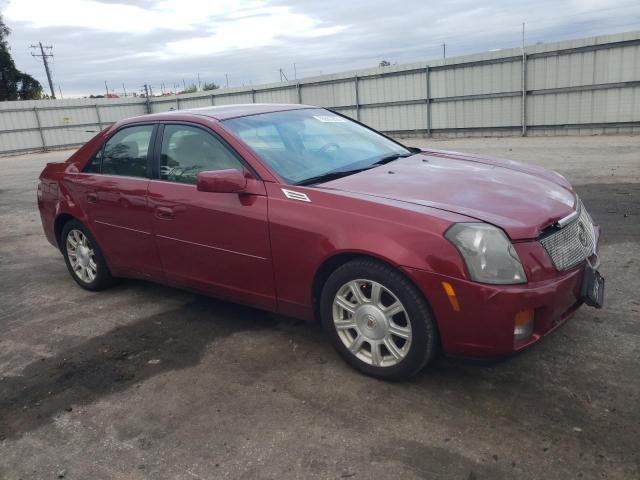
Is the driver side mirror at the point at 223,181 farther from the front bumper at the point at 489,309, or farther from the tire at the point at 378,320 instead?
the front bumper at the point at 489,309

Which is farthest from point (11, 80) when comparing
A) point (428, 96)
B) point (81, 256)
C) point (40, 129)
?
point (81, 256)

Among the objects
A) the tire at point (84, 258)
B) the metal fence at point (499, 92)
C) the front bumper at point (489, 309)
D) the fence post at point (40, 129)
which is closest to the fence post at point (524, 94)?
the metal fence at point (499, 92)

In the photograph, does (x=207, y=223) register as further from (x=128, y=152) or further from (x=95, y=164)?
(x=95, y=164)

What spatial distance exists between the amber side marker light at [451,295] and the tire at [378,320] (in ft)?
0.50

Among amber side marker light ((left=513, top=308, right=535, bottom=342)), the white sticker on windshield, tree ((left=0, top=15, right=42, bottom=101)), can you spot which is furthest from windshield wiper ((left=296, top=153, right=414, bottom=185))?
tree ((left=0, top=15, right=42, bottom=101))

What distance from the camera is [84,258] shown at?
16.4 ft

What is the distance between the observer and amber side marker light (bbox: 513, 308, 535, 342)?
268cm

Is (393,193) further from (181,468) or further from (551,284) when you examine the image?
(181,468)

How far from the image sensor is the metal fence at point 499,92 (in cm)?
1587

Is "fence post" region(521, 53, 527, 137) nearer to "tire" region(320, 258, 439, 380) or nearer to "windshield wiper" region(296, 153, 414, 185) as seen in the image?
"windshield wiper" region(296, 153, 414, 185)

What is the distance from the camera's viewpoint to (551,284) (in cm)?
274

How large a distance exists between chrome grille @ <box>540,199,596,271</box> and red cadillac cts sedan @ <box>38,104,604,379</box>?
0.5 inches

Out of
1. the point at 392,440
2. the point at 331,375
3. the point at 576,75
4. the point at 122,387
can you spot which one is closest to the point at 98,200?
the point at 122,387

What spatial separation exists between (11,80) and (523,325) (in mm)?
48896
